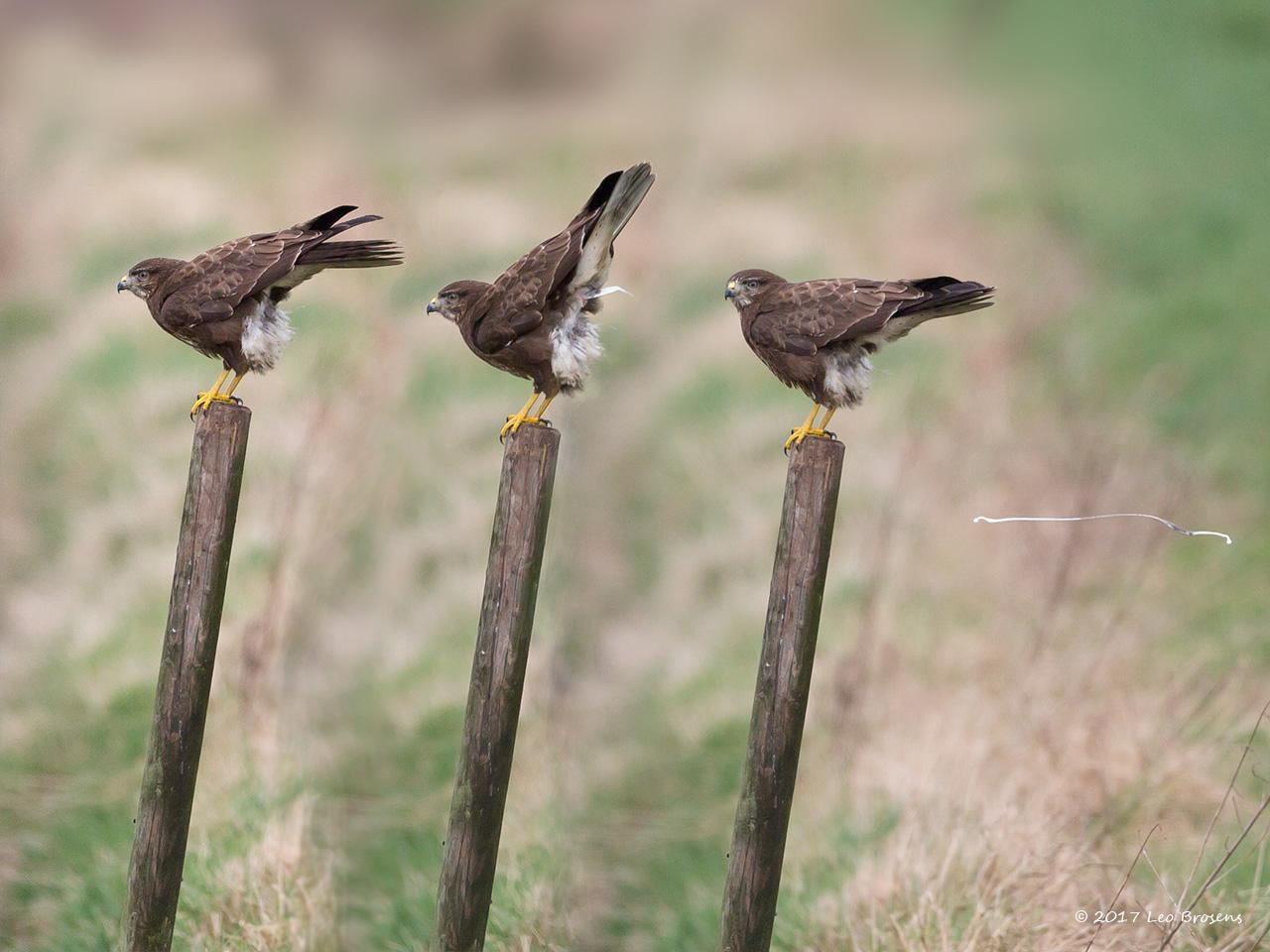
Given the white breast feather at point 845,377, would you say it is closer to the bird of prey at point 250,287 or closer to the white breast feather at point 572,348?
the white breast feather at point 572,348

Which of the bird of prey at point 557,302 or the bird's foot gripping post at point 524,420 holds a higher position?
the bird of prey at point 557,302

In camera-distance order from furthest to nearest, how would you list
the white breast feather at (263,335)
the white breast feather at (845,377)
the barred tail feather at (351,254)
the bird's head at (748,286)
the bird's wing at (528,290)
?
the bird's head at (748,286) < the white breast feather at (263,335) < the white breast feather at (845,377) < the barred tail feather at (351,254) < the bird's wing at (528,290)

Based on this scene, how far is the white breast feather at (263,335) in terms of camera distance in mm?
5051

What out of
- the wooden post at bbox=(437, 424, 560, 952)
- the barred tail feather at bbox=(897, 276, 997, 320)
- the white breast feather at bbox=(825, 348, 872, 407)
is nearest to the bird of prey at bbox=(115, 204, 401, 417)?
the wooden post at bbox=(437, 424, 560, 952)

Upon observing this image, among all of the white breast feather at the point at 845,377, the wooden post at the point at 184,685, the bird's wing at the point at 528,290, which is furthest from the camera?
the white breast feather at the point at 845,377

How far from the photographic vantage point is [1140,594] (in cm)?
823

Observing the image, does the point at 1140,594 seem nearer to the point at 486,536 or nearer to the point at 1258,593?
the point at 1258,593

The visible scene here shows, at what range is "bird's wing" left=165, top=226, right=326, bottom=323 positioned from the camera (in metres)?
4.87

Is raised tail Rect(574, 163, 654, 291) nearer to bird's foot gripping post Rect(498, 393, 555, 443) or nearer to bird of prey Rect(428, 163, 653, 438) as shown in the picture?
bird of prey Rect(428, 163, 653, 438)

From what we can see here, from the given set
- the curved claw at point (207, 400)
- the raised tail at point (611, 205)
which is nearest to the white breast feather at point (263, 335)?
the curved claw at point (207, 400)

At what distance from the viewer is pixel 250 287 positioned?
4.88 metres

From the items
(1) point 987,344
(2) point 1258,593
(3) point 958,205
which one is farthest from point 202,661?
(3) point 958,205

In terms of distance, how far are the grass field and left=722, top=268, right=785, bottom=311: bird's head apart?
7.27 feet

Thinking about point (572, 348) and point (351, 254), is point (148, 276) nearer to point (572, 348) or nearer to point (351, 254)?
point (351, 254)
